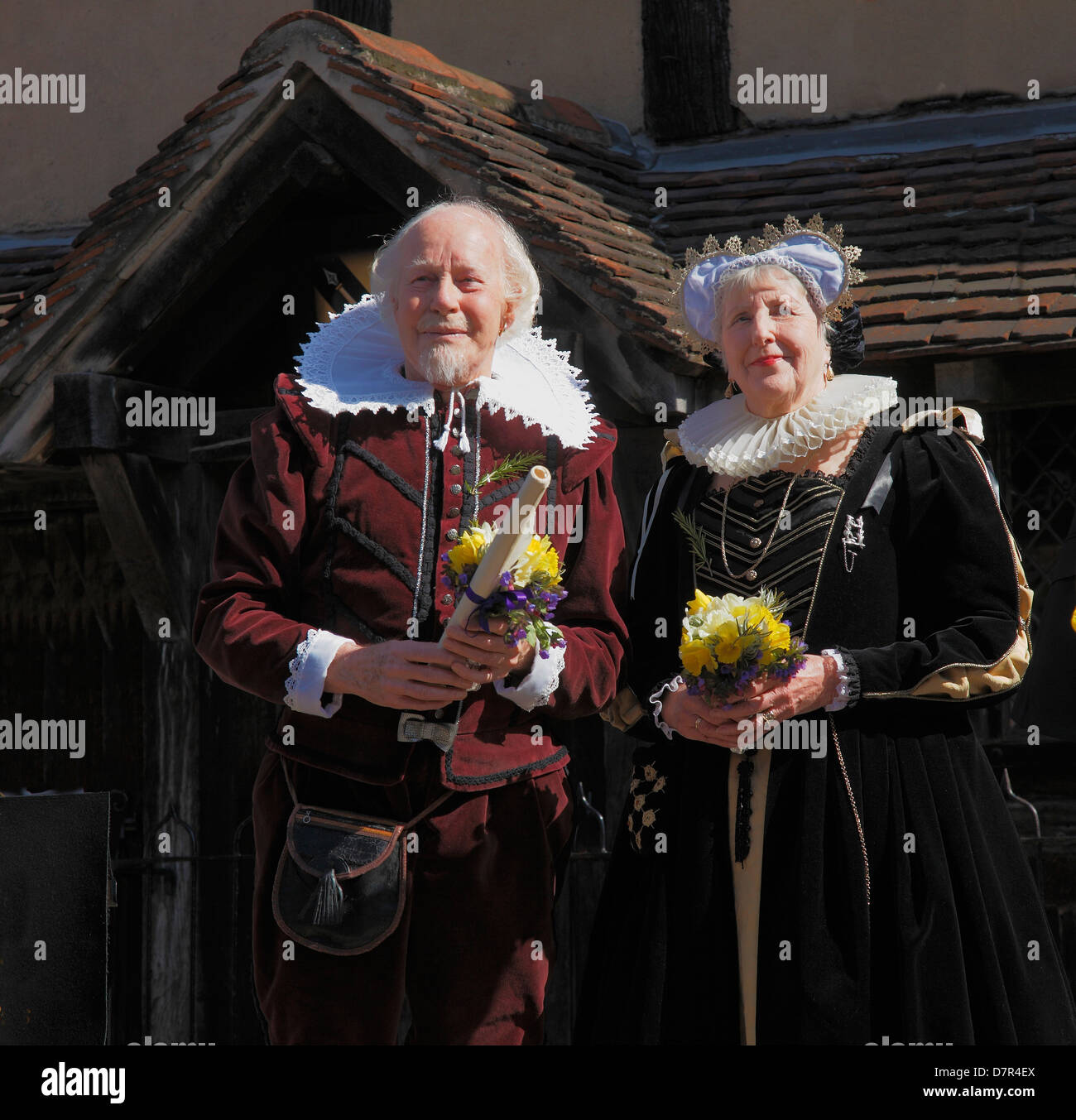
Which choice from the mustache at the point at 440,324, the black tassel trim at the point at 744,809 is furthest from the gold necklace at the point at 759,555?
the mustache at the point at 440,324

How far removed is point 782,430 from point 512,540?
865 millimetres

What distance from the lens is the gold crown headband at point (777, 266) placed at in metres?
3.32

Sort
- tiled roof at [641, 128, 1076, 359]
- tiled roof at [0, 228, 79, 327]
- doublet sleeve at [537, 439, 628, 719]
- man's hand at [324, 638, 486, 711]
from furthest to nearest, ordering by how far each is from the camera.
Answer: tiled roof at [0, 228, 79, 327] → tiled roof at [641, 128, 1076, 359] → doublet sleeve at [537, 439, 628, 719] → man's hand at [324, 638, 486, 711]

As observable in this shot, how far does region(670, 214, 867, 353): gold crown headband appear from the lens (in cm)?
332

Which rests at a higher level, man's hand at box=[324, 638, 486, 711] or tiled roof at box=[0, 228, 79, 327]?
tiled roof at box=[0, 228, 79, 327]

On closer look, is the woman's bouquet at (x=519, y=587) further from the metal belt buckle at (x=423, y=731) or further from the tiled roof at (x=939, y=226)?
the tiled roof at (x=939, y=226)

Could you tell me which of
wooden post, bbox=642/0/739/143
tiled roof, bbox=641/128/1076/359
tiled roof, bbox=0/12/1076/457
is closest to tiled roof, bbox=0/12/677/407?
tiled roof, bbox=0/12/1076/457

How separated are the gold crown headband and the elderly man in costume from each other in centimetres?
37

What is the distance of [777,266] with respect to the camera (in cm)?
332

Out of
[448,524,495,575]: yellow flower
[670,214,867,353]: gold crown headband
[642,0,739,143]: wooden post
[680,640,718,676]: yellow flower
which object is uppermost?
[642,0,739,143]: wooden post

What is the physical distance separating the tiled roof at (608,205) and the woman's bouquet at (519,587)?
1.83m

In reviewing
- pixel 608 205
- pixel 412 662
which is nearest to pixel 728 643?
pixel 412 662

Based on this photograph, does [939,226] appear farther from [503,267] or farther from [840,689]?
[840,689]

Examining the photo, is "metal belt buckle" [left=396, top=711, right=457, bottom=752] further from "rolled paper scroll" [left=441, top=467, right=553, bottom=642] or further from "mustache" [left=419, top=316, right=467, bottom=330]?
"mustache" [left=419, top=316, right=467, bottom=330]
